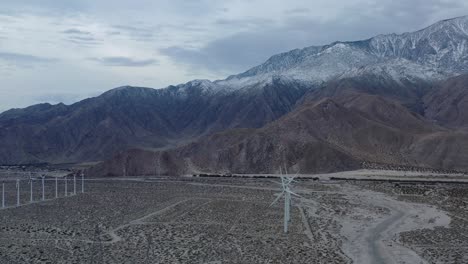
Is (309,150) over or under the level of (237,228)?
over

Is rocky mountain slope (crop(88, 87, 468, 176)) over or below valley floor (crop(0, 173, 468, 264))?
over

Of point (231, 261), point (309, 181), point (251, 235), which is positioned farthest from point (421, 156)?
point (231, 261)

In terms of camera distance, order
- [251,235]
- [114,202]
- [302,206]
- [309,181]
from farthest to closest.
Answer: [309,181] → [114,202] → [302,206] → [251,235]

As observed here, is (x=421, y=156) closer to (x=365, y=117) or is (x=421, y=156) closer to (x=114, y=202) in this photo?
(x=365, y=117)

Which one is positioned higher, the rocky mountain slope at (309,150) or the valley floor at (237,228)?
the rocky mountain slope at (309,150)

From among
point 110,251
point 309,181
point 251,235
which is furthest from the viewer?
point 309,181

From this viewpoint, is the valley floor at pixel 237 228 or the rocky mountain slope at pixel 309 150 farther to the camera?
the rocky mountain slope at pixel 309 150

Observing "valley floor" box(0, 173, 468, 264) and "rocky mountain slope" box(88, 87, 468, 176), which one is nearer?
"valley floor" box(0, 173, 468, 264)

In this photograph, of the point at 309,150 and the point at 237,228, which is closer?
the point at 237,228
